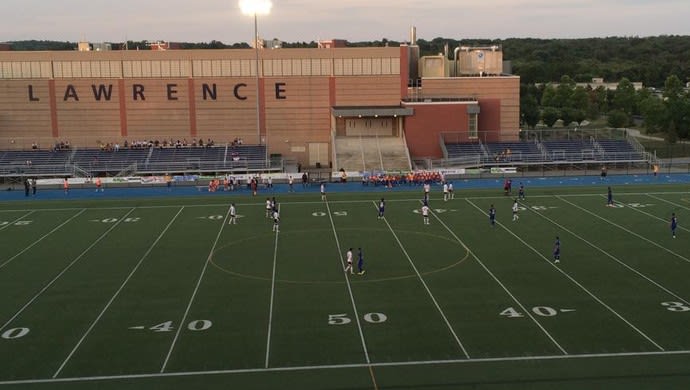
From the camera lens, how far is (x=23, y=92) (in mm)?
55875

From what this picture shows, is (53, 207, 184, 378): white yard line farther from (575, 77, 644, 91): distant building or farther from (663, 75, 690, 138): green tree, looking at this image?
(575, 77, 644, 91): distant building

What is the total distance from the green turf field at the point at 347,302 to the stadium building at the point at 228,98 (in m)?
21.9

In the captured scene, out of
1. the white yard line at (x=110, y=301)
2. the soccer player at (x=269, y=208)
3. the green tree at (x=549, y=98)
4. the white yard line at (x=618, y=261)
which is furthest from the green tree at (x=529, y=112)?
the white yard line at (x=110, y=301)

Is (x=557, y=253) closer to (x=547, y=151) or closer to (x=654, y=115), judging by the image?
(x=547, y=151)

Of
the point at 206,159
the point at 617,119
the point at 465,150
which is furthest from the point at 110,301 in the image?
the point at 617,119

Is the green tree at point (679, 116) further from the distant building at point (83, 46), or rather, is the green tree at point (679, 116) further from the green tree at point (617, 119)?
the distant building at point (83, 46)

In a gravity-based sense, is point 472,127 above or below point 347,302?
above

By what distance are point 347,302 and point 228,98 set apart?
38.0 meters

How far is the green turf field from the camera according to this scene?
53.0 ft

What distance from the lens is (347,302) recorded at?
69.4 ft

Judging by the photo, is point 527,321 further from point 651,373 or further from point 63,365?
point 63,365

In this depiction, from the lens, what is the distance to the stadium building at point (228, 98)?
5588 cm

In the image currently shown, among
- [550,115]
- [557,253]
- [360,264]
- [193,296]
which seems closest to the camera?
[193,296]

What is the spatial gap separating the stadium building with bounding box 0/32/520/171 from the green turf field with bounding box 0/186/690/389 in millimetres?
21892
